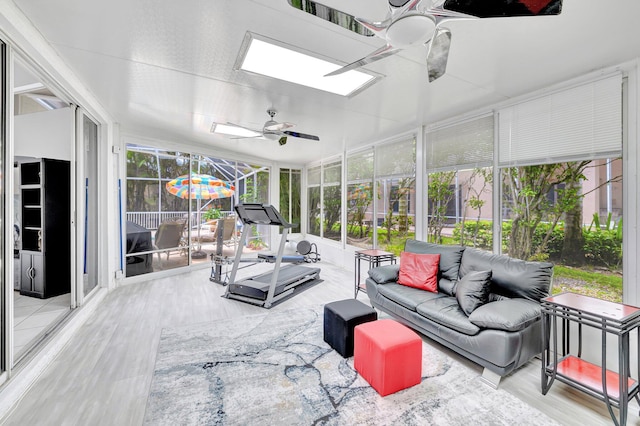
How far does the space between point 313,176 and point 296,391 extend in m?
6.41

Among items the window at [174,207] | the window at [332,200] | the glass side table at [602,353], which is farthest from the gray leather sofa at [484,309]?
the window at [174,207]

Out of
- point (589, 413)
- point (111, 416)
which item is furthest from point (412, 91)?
point (111, 416)

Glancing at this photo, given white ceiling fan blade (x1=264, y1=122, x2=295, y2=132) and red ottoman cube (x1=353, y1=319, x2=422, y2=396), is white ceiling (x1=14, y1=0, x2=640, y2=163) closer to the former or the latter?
white ceiling fan blade (x1=264, y1=122, x2=295, y2=132)

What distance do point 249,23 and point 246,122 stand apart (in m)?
2.46

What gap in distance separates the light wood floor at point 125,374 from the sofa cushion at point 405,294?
1.96ft

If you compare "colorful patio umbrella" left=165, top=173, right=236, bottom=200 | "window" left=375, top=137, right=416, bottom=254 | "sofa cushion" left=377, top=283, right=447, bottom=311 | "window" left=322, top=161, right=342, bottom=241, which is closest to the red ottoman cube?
"sofa cushion" left=377, top=283, right=447, bottom=311

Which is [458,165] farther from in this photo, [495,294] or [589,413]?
[589,413]

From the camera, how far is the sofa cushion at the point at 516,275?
2525 mm

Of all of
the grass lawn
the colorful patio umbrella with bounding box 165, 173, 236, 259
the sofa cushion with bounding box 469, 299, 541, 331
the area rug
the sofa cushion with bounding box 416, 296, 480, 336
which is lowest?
the area rug

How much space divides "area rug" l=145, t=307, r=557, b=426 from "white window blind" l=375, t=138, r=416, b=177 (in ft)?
9.35

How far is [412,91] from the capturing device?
3025 millimetres

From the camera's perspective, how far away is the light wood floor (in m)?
1.87

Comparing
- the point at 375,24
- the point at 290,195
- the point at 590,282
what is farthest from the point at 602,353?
the point at 290,195

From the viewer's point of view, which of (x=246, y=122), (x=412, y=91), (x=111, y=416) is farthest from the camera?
(x=246, y=122)
